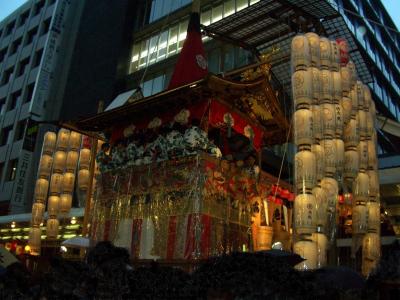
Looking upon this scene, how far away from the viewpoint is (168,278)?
4.97 meters

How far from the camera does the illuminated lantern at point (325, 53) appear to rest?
425 inches

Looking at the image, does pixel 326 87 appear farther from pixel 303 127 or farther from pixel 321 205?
pixel 321 205

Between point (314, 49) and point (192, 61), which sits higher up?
point (192, 61)

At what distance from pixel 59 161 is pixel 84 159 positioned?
0.89 metres

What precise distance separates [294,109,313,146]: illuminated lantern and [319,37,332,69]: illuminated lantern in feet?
5.30

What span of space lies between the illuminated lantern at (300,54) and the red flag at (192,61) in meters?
2.71

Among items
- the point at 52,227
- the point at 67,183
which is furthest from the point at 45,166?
the point at 52,227

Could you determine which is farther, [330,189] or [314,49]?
[314,49]

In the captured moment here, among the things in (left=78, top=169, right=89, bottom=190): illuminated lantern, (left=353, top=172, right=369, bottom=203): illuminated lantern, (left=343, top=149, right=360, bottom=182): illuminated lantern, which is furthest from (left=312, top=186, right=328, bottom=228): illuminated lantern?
(left=78, top=169, right=89, bottom=190): illuminated lantern

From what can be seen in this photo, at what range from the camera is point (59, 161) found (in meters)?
15.2

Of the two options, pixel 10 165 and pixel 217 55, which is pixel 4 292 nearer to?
pixel 217 55

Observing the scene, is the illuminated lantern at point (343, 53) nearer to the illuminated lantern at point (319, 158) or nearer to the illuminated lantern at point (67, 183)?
the illuminated lantern at point (319, 158)

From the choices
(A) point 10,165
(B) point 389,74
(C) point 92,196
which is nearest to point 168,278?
(C) point 92,196

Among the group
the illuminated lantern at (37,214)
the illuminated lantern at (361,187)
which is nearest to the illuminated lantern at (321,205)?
the illuminated lantern at (361,187)
